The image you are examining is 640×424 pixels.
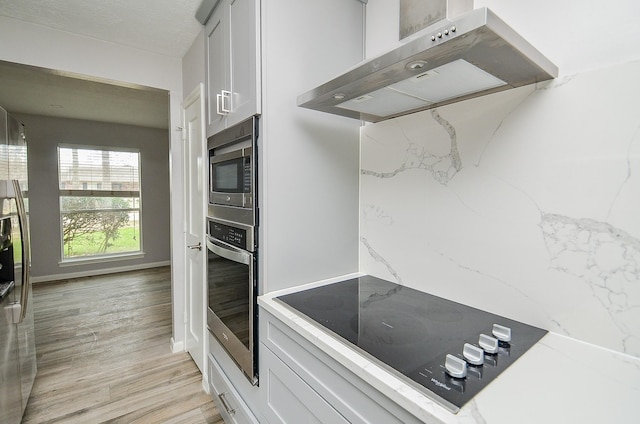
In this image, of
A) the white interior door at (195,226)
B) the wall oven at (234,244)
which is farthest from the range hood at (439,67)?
the white interior door at (195,226)

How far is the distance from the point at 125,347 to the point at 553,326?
306cm

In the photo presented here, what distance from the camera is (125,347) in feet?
8.47

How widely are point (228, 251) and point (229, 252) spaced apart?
2 centimetres

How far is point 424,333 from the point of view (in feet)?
3.08

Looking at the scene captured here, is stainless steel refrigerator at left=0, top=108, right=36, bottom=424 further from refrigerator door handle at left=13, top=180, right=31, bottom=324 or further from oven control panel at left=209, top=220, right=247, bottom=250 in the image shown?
oven control panel at left=209, top=220, right=247, bottom=250

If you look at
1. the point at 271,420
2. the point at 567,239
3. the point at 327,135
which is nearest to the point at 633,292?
the point at 567,239

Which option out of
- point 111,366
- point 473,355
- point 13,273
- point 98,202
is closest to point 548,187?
point 473,355

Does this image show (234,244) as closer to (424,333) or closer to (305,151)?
(305,151)

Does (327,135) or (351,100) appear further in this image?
(327,135)

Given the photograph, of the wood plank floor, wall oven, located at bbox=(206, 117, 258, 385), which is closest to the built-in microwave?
wall oven, located at bbox=(206, 117, 258, 385)

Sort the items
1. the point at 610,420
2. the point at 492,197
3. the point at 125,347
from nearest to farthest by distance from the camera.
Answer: the point at 610,420 → the point at 492,197 → the point at 125,347

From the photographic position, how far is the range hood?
0.67m

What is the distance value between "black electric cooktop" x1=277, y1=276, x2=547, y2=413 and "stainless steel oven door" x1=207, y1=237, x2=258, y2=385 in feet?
0.80

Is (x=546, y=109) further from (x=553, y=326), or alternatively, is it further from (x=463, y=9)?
(x=553, y=326)
